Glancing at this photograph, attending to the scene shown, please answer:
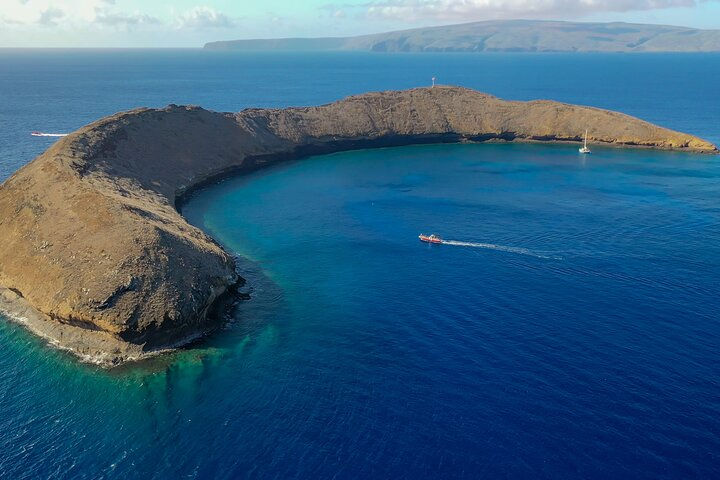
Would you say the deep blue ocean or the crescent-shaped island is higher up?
the crescent-shaped island

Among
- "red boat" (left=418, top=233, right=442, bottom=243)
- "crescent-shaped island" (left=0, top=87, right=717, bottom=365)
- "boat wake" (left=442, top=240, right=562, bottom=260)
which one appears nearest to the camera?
"crescent-shaped island" (left=0, top=87, right=717, bottom=365)

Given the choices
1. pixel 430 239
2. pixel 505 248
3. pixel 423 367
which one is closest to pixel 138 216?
pixel 430 239

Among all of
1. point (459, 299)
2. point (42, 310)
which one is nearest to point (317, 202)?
point (459, 299)

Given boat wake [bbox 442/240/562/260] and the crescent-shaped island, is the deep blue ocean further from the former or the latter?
the crescent-shaped island

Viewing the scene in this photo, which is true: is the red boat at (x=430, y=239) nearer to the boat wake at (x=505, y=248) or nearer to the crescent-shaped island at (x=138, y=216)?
the boat wake at (x=505, y=248)

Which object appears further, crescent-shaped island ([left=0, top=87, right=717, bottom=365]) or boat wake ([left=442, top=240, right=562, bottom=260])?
boat wake ([left=442, top=240, right=562, bottom=260])

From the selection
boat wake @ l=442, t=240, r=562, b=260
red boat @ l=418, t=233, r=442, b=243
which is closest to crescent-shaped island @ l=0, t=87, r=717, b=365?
red boat @ l=418, t=233, r=442, b=243

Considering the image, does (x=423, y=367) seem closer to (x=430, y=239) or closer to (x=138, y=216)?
(x=430, y=239)

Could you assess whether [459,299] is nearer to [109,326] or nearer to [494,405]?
[494,405]

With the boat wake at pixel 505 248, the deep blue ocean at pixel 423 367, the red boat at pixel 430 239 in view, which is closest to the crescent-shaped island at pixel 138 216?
the deep blue ocean at pixel 423 367
